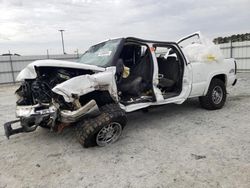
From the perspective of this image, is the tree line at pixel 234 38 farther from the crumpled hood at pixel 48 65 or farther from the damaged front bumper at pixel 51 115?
the damaged front bumper at pixel 51 115

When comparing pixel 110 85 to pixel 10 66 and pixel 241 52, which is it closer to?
pixel 241 52

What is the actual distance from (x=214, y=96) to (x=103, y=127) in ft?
11.6

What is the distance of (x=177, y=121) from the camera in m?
5.39

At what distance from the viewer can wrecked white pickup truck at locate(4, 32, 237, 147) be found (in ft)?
12.5

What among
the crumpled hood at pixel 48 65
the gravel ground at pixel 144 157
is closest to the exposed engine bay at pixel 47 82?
the crumpled hood at pixel 48 65

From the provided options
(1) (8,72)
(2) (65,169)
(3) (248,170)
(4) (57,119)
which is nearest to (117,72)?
(4) (57,119)

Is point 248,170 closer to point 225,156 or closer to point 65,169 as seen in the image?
point 225,156

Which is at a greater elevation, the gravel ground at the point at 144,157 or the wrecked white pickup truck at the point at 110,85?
the wrecked white pickup truck at the point at 110,85

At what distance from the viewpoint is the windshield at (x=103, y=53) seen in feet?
14.9

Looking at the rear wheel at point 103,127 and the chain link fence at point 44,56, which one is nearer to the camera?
the rear wheel at point 103,127

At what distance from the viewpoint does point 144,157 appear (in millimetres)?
3641

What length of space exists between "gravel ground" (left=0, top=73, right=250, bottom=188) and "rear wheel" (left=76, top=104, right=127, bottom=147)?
16 centimetres

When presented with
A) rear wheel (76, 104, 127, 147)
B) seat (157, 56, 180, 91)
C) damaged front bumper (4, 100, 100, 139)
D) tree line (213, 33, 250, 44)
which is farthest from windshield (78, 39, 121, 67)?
tree line (213, 33, 250, 44)

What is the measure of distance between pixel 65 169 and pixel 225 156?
2.28 m
